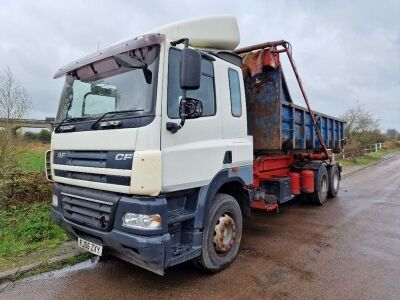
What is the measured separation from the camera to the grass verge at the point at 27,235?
181 inches

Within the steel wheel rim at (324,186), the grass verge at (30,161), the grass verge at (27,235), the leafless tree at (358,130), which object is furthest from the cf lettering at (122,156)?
the leafless tree at (358,130)

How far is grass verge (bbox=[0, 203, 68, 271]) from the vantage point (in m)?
4.61

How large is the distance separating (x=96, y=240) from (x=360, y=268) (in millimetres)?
3325

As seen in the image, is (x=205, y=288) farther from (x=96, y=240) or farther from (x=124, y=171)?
(x=124, y=171)

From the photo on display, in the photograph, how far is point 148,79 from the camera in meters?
3.33

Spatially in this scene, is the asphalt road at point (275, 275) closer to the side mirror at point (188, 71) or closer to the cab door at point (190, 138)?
the cab door at point (190, 138)

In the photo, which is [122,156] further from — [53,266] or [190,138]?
[53,266]

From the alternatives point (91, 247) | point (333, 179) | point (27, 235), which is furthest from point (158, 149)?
point (333, 179)

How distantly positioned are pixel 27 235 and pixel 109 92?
3128 mm

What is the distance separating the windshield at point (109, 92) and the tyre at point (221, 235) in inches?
62.1

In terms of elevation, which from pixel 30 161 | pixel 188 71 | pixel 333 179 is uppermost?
pixel 188 71

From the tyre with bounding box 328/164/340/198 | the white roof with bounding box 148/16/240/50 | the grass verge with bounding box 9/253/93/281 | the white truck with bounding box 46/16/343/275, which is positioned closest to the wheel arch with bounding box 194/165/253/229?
the white truck with bounding box 46/16/343/275

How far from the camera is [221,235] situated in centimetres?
410

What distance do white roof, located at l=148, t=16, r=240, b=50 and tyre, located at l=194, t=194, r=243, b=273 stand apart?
1.93m
